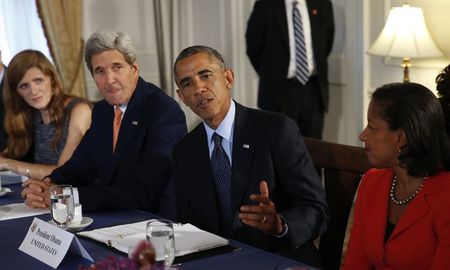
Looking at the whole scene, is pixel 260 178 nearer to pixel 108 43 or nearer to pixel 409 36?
pixel 108 43

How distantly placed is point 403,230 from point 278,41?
3.48 m

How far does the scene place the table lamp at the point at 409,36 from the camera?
4602 millimetres

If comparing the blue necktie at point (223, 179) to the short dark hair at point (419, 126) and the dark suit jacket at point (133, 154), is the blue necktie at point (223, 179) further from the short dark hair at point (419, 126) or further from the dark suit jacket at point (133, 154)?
the short dark hair at point (419, 126)

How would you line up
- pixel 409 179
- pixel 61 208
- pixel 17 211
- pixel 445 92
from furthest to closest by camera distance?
pixel 17 211 → pixel 61 208 → pixel 445 92 → pixel 409 179

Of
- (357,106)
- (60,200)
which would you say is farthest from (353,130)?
(60,200)

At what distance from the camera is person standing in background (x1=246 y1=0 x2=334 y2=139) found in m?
5.48

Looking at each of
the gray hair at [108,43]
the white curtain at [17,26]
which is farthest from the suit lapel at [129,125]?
the white curtain at [17,26]

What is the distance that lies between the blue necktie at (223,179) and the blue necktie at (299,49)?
2984 millimetres

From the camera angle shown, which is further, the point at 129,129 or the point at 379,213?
the point at 129,129

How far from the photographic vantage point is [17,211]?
110 inches

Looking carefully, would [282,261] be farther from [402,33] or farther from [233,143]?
[402,33]

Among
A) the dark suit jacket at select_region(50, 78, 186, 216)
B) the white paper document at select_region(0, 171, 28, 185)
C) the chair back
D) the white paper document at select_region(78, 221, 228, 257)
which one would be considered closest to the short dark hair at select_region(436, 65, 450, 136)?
the chair back

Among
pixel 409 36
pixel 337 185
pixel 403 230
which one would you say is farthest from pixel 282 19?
pixel 403 230

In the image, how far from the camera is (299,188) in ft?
8.18
